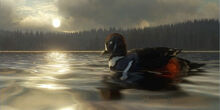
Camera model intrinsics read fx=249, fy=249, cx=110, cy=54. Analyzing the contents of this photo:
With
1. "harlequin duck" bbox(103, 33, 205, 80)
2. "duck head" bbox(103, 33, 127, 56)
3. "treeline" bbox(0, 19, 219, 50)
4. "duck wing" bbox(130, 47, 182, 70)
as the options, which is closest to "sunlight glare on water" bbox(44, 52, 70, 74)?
"duck head" bbox(103, 33, 127, 56)

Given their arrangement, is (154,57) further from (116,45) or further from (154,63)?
(116,45)

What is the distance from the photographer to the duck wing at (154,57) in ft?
24.3

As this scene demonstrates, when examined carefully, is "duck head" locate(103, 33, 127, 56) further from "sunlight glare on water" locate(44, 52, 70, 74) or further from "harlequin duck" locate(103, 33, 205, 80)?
"sunlight glare on water" locate(44, 52, 70, 74)

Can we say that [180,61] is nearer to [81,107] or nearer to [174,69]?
[174,69]

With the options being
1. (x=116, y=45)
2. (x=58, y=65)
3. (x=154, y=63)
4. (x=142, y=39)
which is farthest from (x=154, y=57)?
(x=142, y=39)

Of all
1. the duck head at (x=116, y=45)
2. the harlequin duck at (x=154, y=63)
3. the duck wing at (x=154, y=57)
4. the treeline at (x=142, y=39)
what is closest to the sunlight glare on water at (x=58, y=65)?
the duck head at (x=116, y=45)

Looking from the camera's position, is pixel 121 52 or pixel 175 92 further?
pixel 121 52

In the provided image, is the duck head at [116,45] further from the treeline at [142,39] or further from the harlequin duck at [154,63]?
the treeline at [142,39]

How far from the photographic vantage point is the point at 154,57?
747cm

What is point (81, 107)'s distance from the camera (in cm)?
Answer: 352

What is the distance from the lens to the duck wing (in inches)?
291

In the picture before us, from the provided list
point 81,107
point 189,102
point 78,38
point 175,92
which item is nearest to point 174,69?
point 175,92

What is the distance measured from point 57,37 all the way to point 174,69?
12480 centimetres

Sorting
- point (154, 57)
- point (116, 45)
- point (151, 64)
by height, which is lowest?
point (151, 64)
